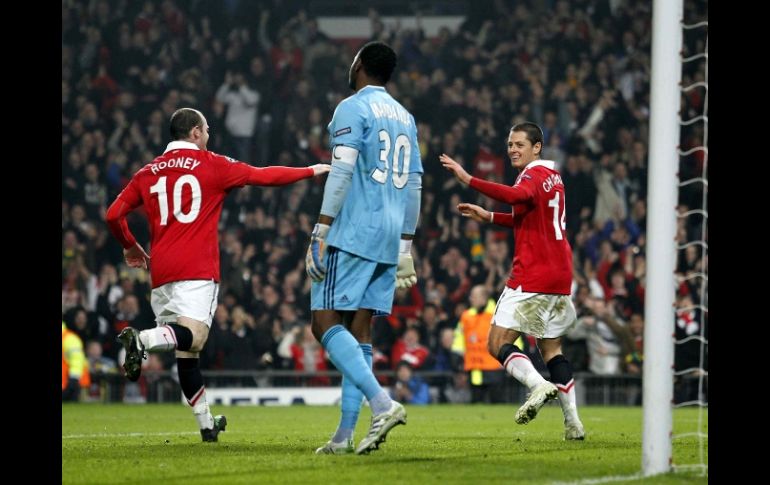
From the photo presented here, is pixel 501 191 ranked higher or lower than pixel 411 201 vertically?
higher

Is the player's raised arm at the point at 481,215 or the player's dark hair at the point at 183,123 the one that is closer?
the player's raised arm at the point at 481,215

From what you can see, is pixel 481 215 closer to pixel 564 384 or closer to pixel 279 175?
pixel 279 175

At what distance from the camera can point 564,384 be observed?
9133 mm

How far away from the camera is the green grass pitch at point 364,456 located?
6.08m

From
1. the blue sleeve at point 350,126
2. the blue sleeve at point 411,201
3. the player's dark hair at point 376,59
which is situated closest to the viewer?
the blue sleeve at point 350,126

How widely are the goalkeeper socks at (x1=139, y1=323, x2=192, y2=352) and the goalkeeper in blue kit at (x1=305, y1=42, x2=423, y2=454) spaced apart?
1.25 metres

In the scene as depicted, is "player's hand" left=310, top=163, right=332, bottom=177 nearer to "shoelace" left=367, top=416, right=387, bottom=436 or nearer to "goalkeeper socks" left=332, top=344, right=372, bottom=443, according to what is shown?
"goalkeeper socks" left=332, top=344, right=372, bottom=443

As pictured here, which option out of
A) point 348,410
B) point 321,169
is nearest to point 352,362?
point 348,410

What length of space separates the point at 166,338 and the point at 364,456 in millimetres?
1748

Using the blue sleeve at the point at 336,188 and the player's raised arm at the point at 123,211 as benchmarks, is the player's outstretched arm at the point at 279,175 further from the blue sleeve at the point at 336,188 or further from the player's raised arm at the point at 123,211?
the blue sleeve at the point at 336,188

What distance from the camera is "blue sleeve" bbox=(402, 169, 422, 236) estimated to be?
750 centimetres

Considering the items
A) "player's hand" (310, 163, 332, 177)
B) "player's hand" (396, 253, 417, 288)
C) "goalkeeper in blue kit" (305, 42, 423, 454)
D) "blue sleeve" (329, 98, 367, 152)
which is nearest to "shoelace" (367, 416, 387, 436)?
"goalkeeper in blue kit" (305, 42, 423, 454)

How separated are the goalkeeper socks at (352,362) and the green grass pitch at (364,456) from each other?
1.11ft

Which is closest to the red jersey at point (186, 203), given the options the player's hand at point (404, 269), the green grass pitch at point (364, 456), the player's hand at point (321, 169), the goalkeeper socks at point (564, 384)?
the player's hand at point (321, 169)
